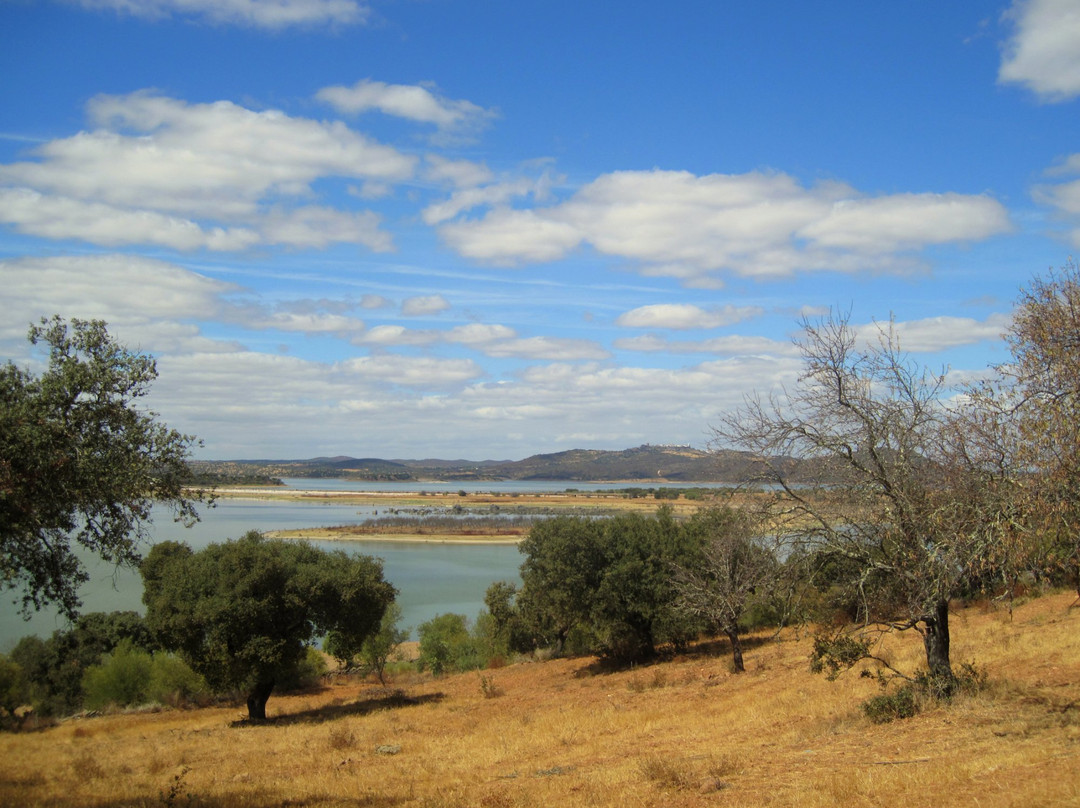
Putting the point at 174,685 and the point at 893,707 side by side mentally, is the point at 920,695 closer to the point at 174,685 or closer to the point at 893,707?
the point at 893,707

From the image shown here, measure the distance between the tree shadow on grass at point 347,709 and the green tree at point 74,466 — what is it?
16.9m

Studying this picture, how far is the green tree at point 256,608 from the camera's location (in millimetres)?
26984

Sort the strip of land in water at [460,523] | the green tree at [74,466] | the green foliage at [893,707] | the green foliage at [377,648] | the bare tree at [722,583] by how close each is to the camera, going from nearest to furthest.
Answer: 1. the green tree at [74,466]
2. the green foliage at [893,707]
3. the bare tree at [722,583]
4. the green foliage at [377,648]
5. the strip of land in water at [460,523]

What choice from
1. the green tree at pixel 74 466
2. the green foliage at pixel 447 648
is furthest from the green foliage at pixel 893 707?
the green foliage at pixel 447 648

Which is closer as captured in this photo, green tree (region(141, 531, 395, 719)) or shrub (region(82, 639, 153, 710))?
green tree (region(141, 531, 395, 719))

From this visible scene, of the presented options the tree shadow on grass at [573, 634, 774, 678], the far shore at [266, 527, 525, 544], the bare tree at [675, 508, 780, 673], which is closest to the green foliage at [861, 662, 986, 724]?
the bare tree at [675, 508, 780, 673]

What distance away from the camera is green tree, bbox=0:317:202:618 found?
9.64 metres

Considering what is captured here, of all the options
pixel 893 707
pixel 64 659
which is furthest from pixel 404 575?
pixel 893 707

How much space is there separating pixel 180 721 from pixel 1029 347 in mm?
31843

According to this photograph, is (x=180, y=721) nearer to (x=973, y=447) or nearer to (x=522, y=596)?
(x=522, y=596)

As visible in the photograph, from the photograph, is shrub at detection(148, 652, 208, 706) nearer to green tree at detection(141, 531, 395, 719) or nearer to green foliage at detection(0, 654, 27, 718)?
green foliage at detection(0, 654, 27, 718)

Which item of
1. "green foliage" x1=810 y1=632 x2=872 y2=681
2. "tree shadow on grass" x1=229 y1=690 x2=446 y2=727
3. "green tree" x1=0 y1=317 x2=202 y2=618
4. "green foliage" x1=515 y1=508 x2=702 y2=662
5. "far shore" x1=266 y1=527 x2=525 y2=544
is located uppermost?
"green tree" x1=0 y1=317 x2=202 y2=618

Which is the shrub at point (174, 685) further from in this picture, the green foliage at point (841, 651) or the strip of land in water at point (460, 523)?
the strip of land in water at point (460, 523)

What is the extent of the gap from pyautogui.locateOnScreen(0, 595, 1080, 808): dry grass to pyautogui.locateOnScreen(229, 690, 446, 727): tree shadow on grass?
18 centimetres
